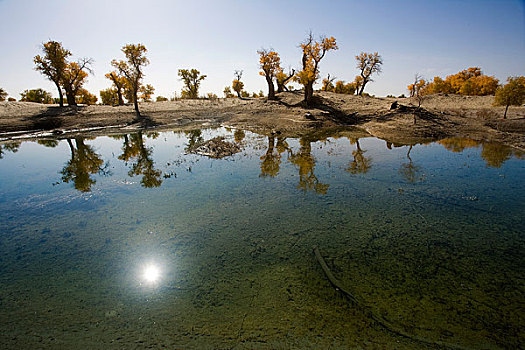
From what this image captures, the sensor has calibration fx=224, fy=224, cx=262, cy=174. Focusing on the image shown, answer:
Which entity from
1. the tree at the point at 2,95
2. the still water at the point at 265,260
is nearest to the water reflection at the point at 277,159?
the still water at the point at 265,260

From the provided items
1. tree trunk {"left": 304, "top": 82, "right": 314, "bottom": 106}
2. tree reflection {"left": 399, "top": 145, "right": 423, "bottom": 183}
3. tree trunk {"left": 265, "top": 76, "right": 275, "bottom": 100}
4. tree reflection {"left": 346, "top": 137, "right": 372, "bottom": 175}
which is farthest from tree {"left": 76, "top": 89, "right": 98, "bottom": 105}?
tree reflection {"left": 399, "top": 145, "right": 423, "bottom": 183}

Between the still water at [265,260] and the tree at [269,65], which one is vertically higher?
the tree at [269,65]

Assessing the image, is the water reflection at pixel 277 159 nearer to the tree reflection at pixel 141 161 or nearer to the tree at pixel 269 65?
the tree reflection at pixel 141 161

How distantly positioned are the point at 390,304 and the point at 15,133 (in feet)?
126

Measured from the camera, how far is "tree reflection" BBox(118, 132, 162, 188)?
1113 centimetres

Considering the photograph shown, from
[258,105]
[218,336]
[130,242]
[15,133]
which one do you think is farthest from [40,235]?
[258,105]

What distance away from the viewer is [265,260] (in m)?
5.55

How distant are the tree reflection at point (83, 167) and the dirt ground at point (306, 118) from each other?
38.7ft

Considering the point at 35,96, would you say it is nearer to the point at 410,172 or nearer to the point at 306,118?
the point at 306,118

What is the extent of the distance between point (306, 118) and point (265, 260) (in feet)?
84.1

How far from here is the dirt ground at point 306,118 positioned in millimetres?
22250

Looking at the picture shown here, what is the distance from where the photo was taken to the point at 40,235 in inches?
266

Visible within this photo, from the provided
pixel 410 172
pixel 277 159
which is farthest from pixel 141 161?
pixel 410 172

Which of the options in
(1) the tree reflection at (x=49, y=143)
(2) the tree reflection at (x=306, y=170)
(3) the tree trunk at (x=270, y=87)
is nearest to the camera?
(2) the tree reflection at (x=306, y=170)
